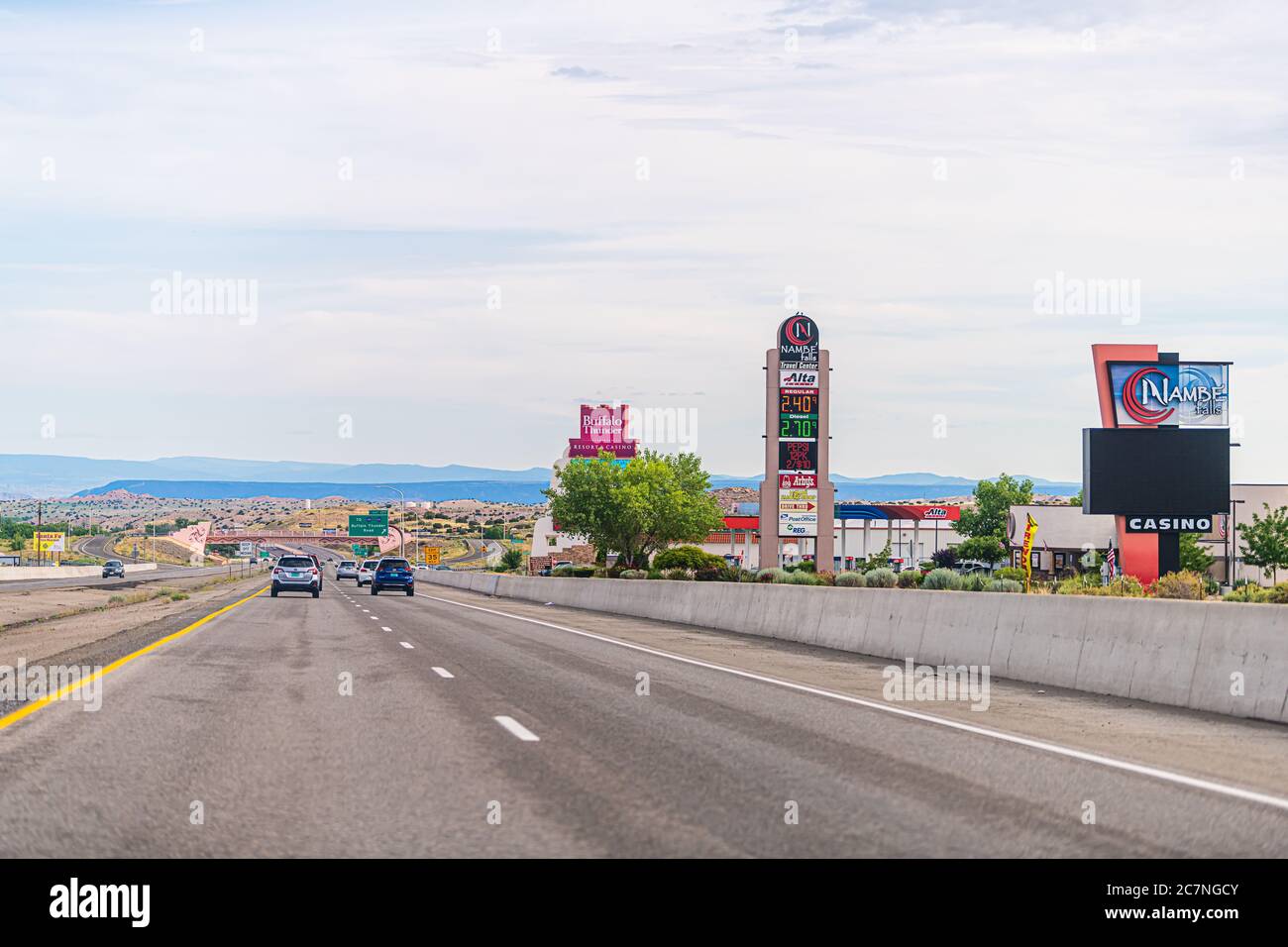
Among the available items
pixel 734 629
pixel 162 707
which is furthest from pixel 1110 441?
pixel 162 707

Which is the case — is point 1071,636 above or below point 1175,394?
below

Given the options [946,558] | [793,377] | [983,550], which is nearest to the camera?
[793,377]

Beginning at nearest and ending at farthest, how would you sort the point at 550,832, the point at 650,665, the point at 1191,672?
the point at 550,832 → the point at 1191,672 → the point at 650,665

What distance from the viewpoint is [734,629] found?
3200 cm

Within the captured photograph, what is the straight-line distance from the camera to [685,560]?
8306 cm

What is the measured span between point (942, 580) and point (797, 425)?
3147 cm

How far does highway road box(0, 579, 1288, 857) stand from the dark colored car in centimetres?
4297

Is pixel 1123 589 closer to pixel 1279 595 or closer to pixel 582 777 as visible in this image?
pixel 1279 595

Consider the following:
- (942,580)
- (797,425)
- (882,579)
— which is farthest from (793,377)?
(942,580)

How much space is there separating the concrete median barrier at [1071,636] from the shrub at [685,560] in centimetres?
4368

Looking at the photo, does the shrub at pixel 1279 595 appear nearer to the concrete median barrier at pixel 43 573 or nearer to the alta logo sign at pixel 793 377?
the alta logo sign at pixel 793 377

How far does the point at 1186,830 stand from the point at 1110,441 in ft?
156
